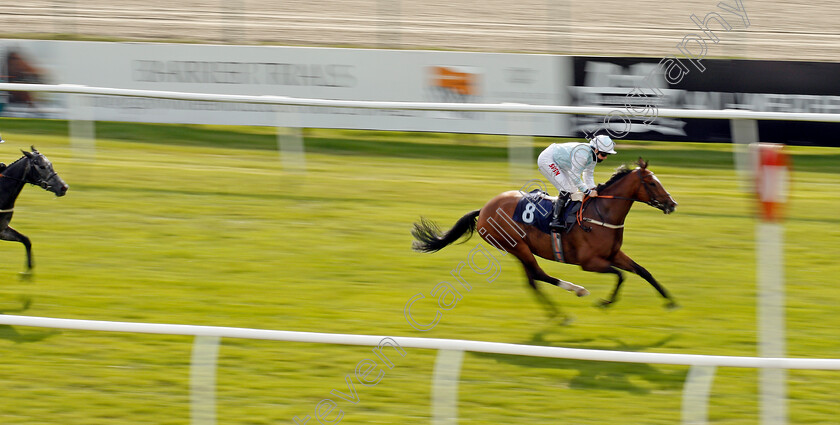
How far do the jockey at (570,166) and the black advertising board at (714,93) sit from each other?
3.44m

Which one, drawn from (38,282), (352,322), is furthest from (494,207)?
(38,282)

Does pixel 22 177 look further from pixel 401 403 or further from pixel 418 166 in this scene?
pixel 418 166

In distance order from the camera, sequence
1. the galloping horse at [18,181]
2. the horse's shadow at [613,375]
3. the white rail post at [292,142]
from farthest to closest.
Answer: the white rail post at [292,142]
the galloping horse at [18,181]
the horse's shadow at [613,375]

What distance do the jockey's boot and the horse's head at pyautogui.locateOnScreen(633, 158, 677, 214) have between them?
1.61 ft

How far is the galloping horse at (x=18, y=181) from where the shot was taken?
6340 mm

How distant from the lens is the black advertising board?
9477 millimetres

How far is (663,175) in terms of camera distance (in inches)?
355

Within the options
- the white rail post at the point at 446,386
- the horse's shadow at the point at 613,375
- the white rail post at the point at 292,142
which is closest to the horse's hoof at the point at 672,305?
the horse's shadow at the point at 613,375

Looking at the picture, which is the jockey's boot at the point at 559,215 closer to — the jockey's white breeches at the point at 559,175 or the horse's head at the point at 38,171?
the jockey's white breeches at the point at 559,175

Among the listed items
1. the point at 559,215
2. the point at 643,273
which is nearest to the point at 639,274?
the point at 643,273

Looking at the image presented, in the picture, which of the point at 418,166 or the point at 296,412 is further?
the point at 418,166

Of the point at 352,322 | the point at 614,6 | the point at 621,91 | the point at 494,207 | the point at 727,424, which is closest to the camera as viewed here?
the point at 727,424

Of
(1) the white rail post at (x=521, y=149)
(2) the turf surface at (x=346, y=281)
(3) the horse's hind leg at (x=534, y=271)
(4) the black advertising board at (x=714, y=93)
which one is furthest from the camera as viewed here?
(4) the black advertising board at (x=714, y=93)

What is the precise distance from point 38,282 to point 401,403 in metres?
3.21
